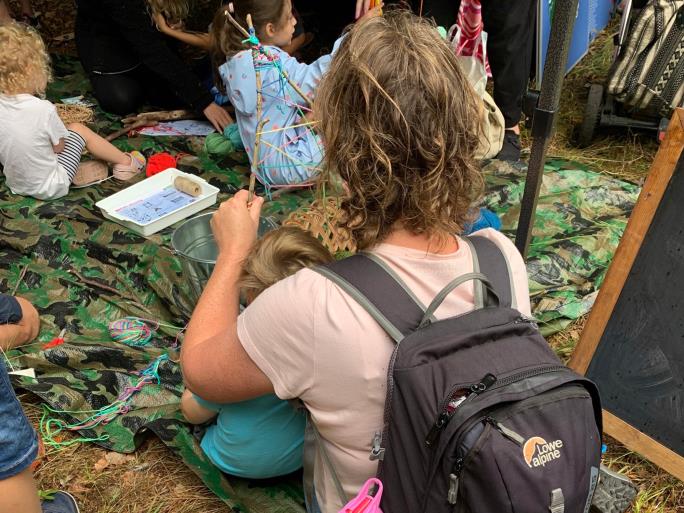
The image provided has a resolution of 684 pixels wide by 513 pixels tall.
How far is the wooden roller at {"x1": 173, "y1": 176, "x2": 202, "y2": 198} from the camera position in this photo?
3.00 meters

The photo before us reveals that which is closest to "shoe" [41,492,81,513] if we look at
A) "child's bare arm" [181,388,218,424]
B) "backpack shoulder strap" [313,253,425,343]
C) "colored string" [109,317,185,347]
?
"child's bare arm" [181,388,218,424]

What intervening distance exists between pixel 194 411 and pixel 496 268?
3.27ft

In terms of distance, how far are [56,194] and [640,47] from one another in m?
2.86

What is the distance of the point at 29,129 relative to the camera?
9.82 feet

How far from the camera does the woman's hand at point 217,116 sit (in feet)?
11.9

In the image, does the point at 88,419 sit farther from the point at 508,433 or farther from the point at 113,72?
the point at 113,72

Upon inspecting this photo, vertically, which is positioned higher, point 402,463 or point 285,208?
point 402,463

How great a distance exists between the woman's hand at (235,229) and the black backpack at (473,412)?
39cm

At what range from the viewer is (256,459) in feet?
5.77

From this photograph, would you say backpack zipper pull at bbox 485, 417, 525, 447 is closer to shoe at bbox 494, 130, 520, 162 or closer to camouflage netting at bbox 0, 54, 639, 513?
camouflage netting at bbox 0, 54, 639, 513

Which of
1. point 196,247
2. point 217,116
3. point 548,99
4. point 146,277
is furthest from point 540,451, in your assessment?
point 217,116

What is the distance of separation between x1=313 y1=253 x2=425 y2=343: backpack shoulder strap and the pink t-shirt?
0.01 m

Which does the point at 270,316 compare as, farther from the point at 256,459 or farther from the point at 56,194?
the point at 56,194

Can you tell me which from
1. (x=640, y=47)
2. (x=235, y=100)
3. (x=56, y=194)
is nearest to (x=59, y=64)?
(x=56, y=194)
